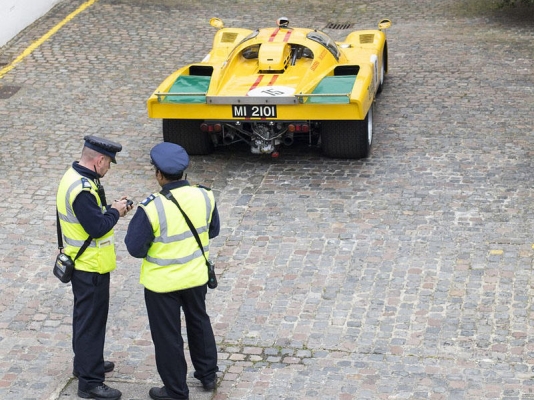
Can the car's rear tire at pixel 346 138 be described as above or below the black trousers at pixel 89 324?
below

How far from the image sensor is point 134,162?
11906mm

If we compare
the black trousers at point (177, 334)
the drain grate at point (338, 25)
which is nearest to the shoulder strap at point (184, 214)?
the black trousers at point (177, 334)

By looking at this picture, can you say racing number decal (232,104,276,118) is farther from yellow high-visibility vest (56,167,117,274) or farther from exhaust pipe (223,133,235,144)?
yellow high-visibility vest (56,167,117,274)

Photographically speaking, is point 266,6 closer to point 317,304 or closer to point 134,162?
point 134,162

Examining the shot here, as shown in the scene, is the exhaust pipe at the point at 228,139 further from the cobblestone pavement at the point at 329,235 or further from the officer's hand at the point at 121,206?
the officer's hand at the point at 121,206

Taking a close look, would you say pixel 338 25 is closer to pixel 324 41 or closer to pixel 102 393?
pixel 324 41

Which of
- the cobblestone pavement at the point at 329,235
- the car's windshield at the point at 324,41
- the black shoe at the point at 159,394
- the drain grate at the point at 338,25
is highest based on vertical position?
the car's windshield at the point at 324,41

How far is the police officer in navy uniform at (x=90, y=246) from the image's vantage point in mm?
6945

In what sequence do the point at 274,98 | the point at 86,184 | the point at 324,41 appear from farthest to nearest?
1. the point at 324,41
2. the point at 274,98
3. the point at 86,184

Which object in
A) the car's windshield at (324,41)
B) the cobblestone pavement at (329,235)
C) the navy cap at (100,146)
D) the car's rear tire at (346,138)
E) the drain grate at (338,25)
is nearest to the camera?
the navy cap at (100,146)

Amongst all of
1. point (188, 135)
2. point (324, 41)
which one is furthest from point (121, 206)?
point (324, 41)

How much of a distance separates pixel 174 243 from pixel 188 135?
5248 millimetres

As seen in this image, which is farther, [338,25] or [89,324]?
[338,25]

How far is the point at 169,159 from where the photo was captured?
6812mm
